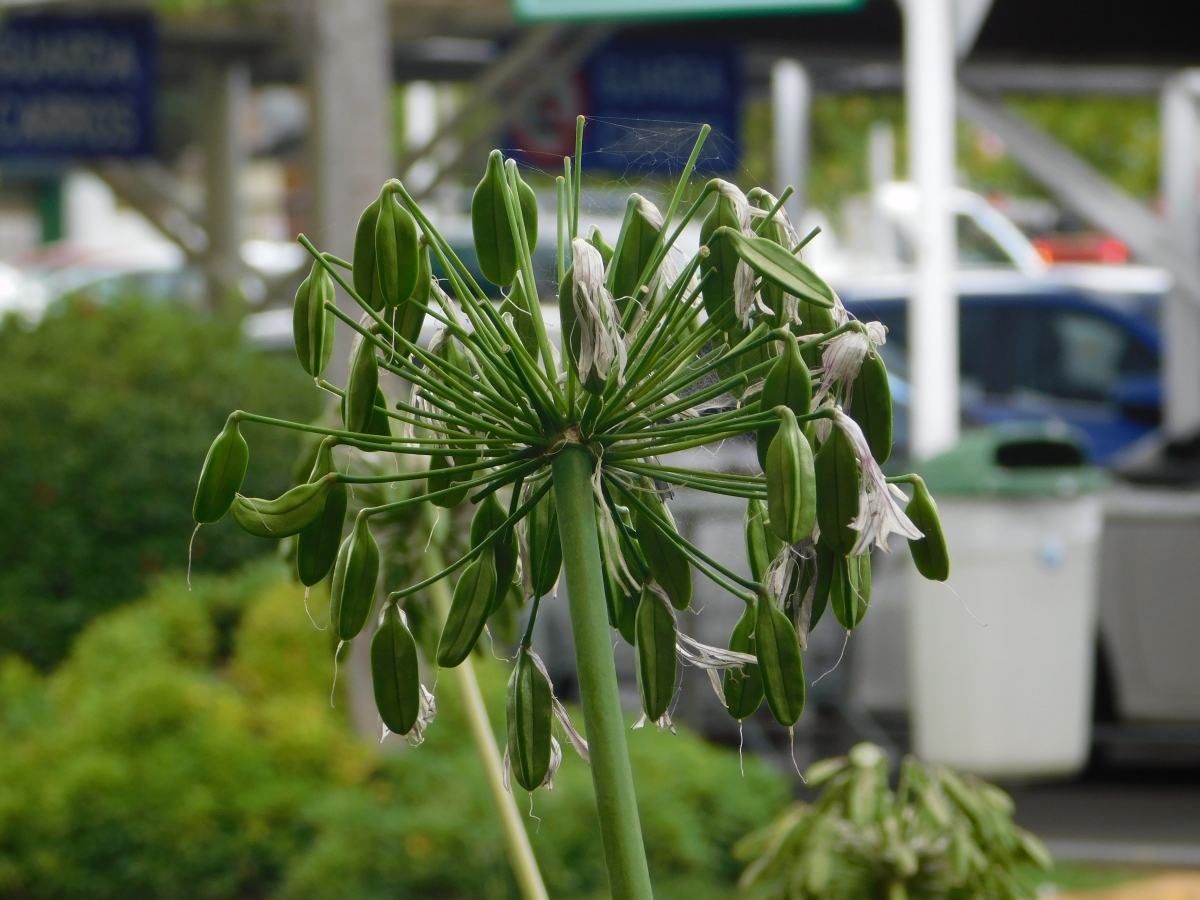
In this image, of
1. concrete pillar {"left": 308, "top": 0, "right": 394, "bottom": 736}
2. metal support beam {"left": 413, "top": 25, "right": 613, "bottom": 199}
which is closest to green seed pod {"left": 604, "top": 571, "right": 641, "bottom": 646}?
concrete pillar {"left": 308, "top": 0, "right": 394, "bottom": 736}

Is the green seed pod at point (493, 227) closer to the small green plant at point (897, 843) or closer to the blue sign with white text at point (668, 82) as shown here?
the small green plant at point (897, 843)

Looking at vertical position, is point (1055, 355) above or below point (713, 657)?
above

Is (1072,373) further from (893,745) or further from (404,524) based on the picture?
(404,524)

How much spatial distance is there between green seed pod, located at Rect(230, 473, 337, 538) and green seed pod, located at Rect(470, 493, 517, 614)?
0.17m

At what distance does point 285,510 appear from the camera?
51.3 inches

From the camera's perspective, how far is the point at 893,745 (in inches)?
283

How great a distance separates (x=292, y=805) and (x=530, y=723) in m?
3.56

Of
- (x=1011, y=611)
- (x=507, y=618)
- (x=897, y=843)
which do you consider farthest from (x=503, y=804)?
(x=1011, y=611)

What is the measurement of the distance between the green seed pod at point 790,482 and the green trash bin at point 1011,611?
466 cm

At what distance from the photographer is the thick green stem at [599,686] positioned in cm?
130

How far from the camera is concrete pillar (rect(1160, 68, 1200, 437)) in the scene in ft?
32.8

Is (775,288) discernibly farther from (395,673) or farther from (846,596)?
(395,673)

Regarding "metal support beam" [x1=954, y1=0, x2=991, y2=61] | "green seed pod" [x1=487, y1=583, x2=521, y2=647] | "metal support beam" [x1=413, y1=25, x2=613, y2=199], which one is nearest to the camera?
"green seed pod" [x1=487, y1=583, x2=521, y2=647]

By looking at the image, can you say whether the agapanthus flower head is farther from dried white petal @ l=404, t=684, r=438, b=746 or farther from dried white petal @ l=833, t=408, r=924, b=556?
dried white petal @ l=404, t=684, r=438, b=746
